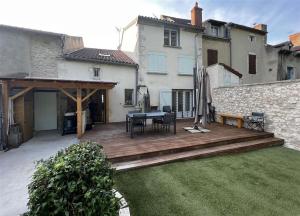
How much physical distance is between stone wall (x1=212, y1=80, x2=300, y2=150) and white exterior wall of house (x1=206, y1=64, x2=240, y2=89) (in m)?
2.24

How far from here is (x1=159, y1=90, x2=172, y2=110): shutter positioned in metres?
12.3

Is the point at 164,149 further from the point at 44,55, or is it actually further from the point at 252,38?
the point at 252,38

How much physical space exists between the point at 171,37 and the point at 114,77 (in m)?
5.40

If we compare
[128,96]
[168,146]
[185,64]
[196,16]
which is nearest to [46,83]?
[168,146]

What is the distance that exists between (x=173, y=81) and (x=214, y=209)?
10.5 m

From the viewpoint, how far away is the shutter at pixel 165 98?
40.2 feet

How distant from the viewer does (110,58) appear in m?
11.5

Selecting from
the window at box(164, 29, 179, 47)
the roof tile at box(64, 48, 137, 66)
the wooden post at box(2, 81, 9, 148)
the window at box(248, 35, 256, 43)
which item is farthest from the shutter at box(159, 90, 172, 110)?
the window at box(248, 35, 256, 43)

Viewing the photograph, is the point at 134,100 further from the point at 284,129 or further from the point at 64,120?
the point at 284,129

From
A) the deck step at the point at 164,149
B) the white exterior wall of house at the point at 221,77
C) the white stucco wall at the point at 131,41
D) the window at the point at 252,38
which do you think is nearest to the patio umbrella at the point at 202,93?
the deck step at the point at 164,149

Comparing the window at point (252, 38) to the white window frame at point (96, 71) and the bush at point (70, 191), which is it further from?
the bush at point (70, 191)

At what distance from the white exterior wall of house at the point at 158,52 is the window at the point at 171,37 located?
0.32m

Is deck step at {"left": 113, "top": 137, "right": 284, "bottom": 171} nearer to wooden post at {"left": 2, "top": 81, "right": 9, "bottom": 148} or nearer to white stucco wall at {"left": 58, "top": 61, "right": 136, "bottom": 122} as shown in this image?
wooden post at {"left": 2, "top": 81, "right": 9, "bottom": 148}

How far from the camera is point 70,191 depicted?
182 cm
